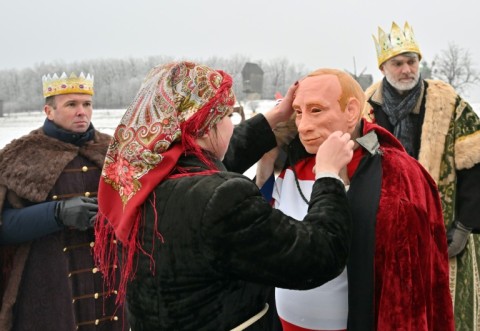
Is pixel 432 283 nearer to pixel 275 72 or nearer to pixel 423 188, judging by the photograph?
pixel 423 188

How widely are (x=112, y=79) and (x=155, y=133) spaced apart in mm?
71830

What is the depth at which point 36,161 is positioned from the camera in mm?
2805

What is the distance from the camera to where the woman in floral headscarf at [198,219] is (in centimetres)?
127

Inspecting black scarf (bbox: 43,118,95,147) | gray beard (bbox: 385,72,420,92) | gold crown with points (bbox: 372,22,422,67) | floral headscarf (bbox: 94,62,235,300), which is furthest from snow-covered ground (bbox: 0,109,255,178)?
floral headscarf (bbox: 94,62,235,300)

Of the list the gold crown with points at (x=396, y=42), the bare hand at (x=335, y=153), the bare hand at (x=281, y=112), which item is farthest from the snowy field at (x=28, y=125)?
the bare hand at (x=335, y=153)

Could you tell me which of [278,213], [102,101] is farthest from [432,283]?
[102,101]

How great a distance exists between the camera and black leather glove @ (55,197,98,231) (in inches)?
103

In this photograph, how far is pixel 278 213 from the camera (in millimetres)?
1323

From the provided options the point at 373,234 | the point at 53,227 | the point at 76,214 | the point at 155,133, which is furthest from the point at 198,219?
the point at 53,227

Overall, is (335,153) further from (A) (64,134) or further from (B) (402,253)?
(A) (64,134)

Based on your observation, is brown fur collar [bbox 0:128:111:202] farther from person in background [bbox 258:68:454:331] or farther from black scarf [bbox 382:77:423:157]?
black scarf [bbox 382:77:423:157]

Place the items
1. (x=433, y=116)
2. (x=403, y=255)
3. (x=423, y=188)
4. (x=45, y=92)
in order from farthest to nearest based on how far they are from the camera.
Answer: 1. (x=45, y=92)
2. (x=433, y=116)
3. (x=423, y=188)
4. (x=403, y=255)

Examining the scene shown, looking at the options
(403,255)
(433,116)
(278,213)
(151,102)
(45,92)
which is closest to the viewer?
(278,213)

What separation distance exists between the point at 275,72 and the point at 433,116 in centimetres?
7665
